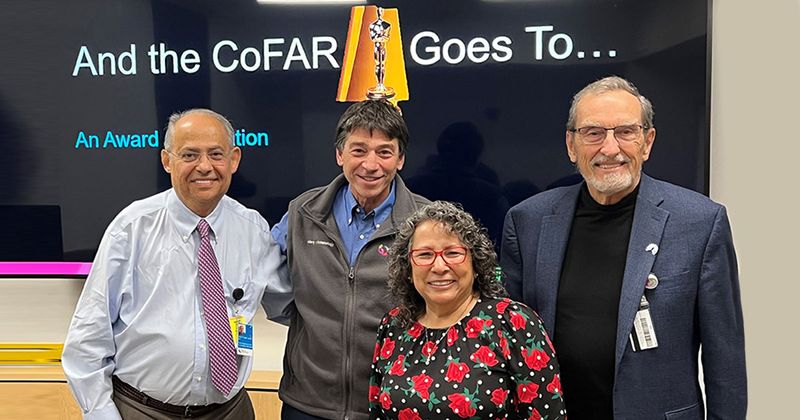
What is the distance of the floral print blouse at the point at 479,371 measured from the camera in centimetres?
172

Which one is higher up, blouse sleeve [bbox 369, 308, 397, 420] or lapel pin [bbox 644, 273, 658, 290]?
lapel pin [bbox 644, 273, 658, 290]

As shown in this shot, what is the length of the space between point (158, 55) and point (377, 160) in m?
1.49

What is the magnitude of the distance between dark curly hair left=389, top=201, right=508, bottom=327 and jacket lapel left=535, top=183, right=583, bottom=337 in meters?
0.11

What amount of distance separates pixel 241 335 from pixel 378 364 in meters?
0.51

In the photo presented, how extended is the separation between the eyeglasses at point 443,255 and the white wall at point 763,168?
1.58 metres

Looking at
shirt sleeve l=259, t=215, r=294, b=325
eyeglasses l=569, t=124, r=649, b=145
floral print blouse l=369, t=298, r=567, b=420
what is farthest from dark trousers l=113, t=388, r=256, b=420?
eyeglasses l=569, t=124, r=649, b=145

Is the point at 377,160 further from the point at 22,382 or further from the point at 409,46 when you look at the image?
the point at 22,382

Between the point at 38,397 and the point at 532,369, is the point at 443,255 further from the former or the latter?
the point at 38,397

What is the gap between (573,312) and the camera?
1.87 meters

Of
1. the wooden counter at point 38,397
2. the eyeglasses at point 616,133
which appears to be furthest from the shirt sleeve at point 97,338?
the eyeglasses at point 616,133

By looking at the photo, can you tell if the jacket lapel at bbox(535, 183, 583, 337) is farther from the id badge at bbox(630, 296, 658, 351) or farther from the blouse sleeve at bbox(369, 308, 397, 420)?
the blouse sleeve at bbox(369, 308, 397, 420)

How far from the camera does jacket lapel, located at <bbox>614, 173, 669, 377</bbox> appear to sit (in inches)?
69.4

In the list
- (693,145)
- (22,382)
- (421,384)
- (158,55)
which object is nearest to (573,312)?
(421,384)

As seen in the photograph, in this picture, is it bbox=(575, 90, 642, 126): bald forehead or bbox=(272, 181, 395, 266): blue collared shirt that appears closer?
bbox=(575, 90, 642, 126): bald forehead
